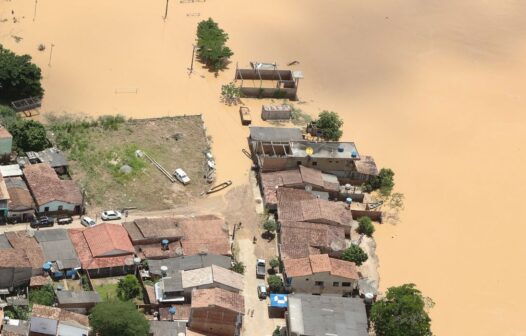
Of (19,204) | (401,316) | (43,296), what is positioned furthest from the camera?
(19,204)

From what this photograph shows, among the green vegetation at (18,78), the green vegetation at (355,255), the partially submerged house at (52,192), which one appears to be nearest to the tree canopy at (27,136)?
the partially submerged house at (52,192)

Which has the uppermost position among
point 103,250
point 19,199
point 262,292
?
point 19,199

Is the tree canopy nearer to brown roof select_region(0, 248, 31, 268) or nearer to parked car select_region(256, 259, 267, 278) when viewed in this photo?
brown roof select_region(0, 248, 31, 268)

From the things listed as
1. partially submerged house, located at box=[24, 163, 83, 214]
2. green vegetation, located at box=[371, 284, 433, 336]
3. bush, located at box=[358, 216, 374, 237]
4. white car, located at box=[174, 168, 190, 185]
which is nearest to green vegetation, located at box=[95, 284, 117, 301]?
partially submerged house, located at box=[24, 163, 83, 214]

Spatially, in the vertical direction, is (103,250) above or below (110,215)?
below

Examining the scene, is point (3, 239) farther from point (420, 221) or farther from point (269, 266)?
point (420, 221)

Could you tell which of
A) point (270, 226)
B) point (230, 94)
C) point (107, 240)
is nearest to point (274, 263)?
point (270, 226)

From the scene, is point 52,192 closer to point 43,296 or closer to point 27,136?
point 27,136

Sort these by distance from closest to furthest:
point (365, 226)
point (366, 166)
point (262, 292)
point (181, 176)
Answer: point (262, 292)
point (365, 226)
point (181, 176)
point (366, 166)
